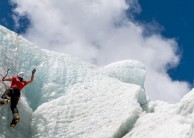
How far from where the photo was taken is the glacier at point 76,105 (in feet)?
53.2

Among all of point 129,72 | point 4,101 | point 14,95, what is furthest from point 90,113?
point 129,72

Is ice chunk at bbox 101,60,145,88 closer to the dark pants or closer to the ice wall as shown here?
the ice wall

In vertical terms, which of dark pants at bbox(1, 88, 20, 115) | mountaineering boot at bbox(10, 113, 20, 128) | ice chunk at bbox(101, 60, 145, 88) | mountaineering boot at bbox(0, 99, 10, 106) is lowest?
mountaineering boot at bbox(10, 113, 20, 128)

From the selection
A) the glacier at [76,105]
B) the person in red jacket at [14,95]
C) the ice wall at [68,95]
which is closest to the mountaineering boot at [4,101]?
the person in red jacket at [14,95]

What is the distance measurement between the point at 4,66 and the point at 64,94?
276 centimetres

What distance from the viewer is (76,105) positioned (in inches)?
722

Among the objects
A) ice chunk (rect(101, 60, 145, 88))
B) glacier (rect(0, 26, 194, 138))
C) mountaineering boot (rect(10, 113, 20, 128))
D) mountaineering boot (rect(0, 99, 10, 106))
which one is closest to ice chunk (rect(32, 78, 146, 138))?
glacier (rect(0, 26, 194, 138))

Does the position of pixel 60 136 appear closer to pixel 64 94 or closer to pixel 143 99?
pixel 64 94

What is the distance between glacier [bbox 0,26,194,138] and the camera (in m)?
16.2

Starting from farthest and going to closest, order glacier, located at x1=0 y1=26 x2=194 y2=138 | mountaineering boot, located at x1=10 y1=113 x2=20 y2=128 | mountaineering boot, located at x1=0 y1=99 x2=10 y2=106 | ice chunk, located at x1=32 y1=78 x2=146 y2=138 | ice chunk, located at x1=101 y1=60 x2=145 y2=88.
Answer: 1. ice chunk, located at x1=101 y1=60 x2=145 y2=88
2. ice chunk, located at x1=32 y1=78 x2=146 y2=138
3. glacier, located at x1=0 y1=26 x2=194 y2=138
4. mountaineering boot, located at x1=10 y1=113 x2=20 y2=128
5. mountaineering boot, located at x1=0 y1=99 x2=10 y2=106

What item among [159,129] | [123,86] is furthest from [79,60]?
[159,129]

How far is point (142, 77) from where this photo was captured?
78.3 ft

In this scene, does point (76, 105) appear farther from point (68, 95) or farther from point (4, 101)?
point (4, 101)

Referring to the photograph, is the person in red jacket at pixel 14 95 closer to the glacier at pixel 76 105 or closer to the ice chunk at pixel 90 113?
the glacier at pixel 76 105
